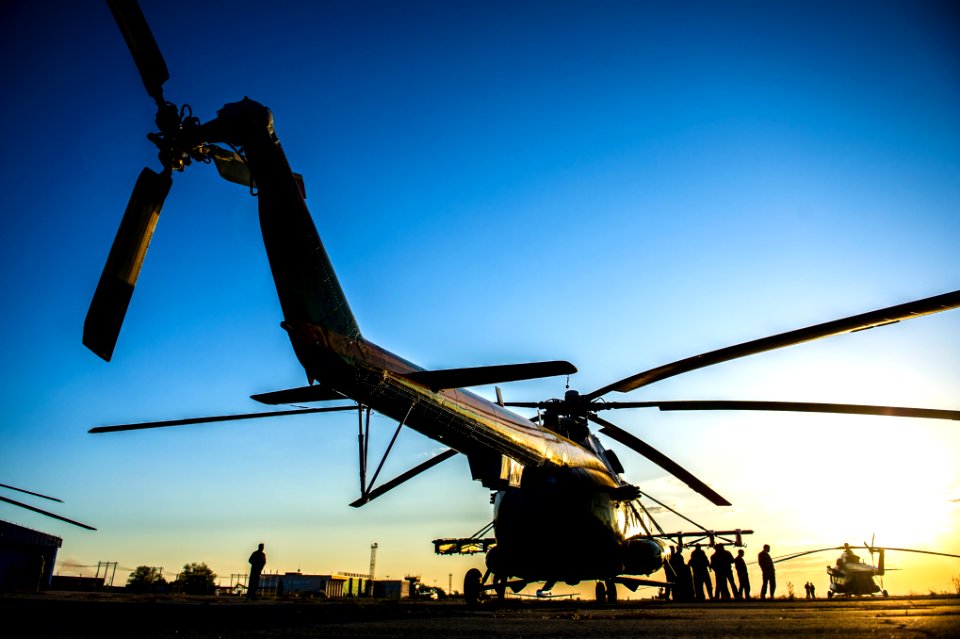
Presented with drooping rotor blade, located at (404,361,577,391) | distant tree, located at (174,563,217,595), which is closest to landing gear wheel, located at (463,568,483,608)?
drooping rotor blade, located at (404,361,577,391)

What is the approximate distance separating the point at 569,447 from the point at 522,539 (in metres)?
1.93

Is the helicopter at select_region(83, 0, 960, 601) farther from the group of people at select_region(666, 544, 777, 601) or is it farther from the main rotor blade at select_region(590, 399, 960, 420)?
the group of people at select_region(666, 544, 777, 601)

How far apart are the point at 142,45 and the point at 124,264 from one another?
214cm

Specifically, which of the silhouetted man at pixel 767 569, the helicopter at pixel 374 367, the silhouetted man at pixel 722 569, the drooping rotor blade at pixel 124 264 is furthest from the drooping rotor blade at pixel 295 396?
the silhouetted man at pixel 767 569

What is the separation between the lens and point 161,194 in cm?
555

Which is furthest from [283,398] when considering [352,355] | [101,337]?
[101,337]

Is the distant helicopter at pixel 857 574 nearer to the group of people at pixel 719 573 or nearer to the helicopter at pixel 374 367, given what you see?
the group of people at pixel 719 573

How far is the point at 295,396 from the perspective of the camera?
7352 millimetres

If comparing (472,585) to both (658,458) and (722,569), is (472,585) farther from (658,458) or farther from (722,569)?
(722,569)

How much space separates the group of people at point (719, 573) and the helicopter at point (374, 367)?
9056 mm

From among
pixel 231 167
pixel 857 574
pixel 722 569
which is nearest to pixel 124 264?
pixel 231 167

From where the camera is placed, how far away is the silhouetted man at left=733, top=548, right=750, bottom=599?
715 inches

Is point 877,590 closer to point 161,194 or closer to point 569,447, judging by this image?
point 569,447

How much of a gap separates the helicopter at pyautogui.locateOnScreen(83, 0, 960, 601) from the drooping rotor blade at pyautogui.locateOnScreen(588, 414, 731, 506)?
150cm
